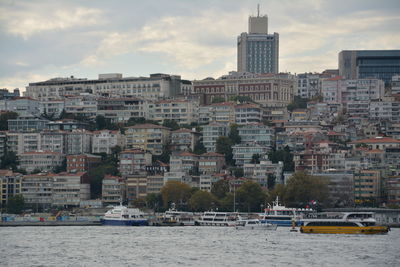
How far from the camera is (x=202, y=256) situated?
277ft

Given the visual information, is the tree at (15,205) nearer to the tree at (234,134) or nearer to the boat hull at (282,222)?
the tree at (234,134)

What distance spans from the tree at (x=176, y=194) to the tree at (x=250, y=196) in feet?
25.3

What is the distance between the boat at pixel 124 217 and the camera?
131m

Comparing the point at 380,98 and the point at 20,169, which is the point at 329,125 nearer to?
the point at 380,98

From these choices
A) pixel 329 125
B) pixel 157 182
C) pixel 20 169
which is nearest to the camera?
pixel 157 182

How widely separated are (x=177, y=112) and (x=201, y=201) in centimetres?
4538

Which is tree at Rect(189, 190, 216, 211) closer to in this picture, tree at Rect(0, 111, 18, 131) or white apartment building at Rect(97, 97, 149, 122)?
white apartment building at Rect(97, 97, 149, 122)

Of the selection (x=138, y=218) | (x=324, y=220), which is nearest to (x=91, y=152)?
(x=138, y=218)

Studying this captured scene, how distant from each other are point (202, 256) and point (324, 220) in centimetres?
2956

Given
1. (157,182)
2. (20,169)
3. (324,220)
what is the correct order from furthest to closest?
(20,169), (157,182), (324,220)

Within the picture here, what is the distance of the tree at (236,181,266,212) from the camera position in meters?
138

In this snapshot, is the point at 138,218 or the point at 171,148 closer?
the point at 138,218

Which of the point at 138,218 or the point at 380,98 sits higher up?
the point at 380,98

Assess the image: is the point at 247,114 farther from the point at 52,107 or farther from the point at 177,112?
the point at 52,107
